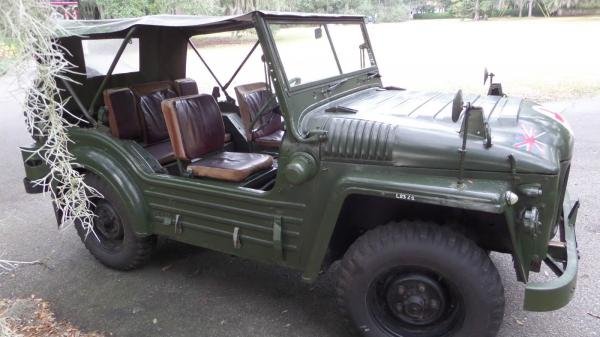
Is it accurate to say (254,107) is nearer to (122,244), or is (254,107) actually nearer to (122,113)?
(122,113)

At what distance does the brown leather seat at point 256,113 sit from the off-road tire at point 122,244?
1216 millimetres

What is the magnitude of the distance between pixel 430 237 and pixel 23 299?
9.30 feet

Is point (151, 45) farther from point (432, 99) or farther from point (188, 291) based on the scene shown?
point (432, 99)

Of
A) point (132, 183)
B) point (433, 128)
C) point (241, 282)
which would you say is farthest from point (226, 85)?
point (433, 128)

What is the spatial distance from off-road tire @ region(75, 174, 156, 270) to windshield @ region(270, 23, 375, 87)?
1.56 m

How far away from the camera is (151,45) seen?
443 cm

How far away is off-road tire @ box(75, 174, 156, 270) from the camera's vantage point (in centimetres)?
351

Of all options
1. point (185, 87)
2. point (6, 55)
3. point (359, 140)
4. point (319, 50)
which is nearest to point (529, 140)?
point (359, 140)

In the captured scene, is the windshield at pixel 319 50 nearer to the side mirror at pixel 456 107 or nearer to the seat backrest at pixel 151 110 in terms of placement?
the side mirror at pixel 456 107

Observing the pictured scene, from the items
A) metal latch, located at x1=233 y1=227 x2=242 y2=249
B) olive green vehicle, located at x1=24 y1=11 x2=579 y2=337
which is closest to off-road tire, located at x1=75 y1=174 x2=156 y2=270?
olive green vehicle, located at x1=24 y1=11 x2=579 y2=337

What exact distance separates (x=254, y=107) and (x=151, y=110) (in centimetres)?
89

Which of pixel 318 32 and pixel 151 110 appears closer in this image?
pixel 318 32

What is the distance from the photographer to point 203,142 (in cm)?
368

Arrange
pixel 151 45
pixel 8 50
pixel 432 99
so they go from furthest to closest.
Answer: pixel 151 45 → pixel 432 99 → pixel 8 50
